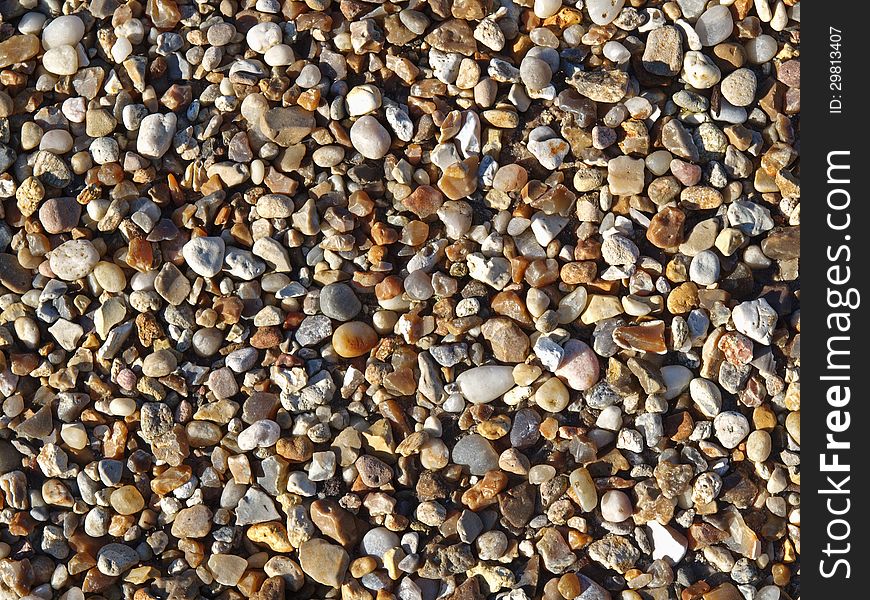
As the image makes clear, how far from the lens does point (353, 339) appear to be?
1606 millimetres

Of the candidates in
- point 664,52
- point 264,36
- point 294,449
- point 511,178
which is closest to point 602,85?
point 664,52

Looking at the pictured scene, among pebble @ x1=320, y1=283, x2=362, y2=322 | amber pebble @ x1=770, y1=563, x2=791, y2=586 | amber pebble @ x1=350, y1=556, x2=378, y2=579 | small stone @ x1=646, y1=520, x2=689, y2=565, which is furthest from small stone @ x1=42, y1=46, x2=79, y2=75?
Answer: amber pebble @ x1=770, y1=563, x2=791, y2=586

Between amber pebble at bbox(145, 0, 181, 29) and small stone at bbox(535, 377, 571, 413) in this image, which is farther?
amber pebble at bbox(145, 0, 181, 29)

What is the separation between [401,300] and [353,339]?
0.42 ft

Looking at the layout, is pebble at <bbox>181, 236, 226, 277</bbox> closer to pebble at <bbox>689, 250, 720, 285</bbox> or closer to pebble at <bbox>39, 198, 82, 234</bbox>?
pebble at <bbox>39, 198, 82, 234</bbox>

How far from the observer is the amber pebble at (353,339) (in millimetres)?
1606

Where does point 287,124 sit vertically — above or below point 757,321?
above

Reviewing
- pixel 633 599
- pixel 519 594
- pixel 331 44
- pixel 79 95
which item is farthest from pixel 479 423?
pixel 79 95

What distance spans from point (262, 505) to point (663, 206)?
1033 millimetres

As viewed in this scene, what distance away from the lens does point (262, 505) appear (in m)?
1.59

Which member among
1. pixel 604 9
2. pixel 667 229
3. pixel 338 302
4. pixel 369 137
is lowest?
pixel 338 302

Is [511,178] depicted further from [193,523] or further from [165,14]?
[193,523]

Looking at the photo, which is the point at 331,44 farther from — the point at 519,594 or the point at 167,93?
the point at 519,594

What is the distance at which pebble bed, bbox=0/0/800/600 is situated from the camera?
5.15ft
